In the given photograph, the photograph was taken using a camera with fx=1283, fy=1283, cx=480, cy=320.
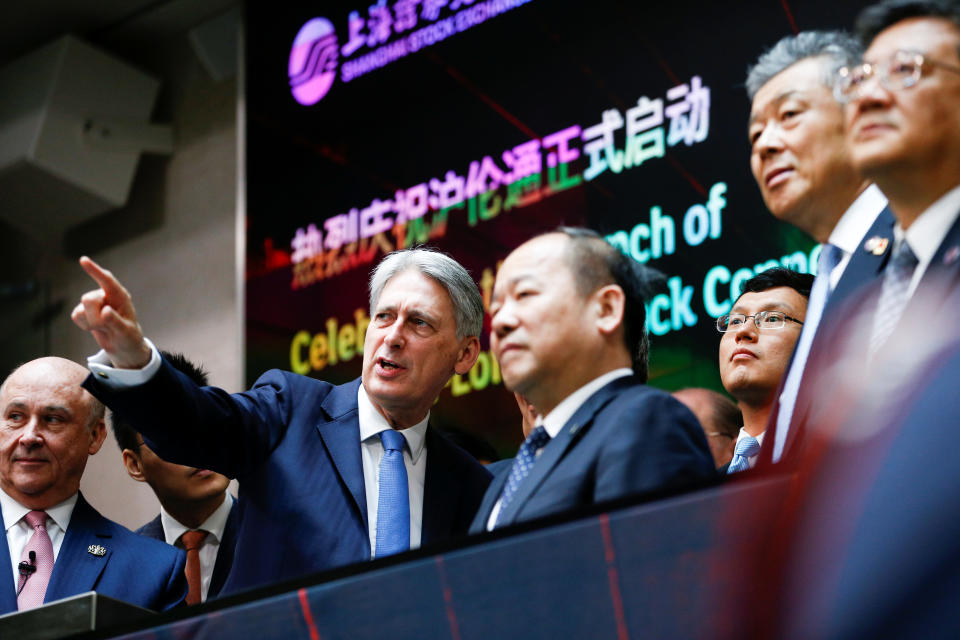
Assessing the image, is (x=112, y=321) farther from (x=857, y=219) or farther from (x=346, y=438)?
(x=857, y=219)

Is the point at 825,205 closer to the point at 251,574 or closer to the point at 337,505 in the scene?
the point at 337,505

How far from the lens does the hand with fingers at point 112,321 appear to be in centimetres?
182

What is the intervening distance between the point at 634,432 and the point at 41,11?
168 inches

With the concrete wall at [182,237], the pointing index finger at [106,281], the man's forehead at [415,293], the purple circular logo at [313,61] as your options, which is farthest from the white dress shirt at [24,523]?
the purple circular logo at [313,61]

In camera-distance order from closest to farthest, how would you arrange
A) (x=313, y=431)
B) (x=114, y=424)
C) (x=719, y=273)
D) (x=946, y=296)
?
(x=946, y=296), (x=313, y=431), (x=114, y=424), (x=719, y=273)

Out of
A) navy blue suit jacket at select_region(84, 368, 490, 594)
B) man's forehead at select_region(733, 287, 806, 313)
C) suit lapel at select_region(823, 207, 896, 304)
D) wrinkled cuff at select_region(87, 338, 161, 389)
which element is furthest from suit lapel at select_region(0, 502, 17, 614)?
suit lapel at select_region(823, 207, 896, 304)

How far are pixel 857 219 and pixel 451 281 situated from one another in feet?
2.06

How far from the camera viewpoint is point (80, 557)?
7.54 ft

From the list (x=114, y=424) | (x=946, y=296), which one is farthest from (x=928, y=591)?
(x=114, y=424)

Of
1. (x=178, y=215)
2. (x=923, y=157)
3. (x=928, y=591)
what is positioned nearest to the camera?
(x=928, y=591)

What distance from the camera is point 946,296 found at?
133 centimetres

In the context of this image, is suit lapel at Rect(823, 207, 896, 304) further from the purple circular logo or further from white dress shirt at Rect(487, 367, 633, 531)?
the purple circular logo

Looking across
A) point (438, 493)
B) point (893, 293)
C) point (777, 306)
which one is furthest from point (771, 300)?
point (438, 493)

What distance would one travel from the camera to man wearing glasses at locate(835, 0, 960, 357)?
1.44m
